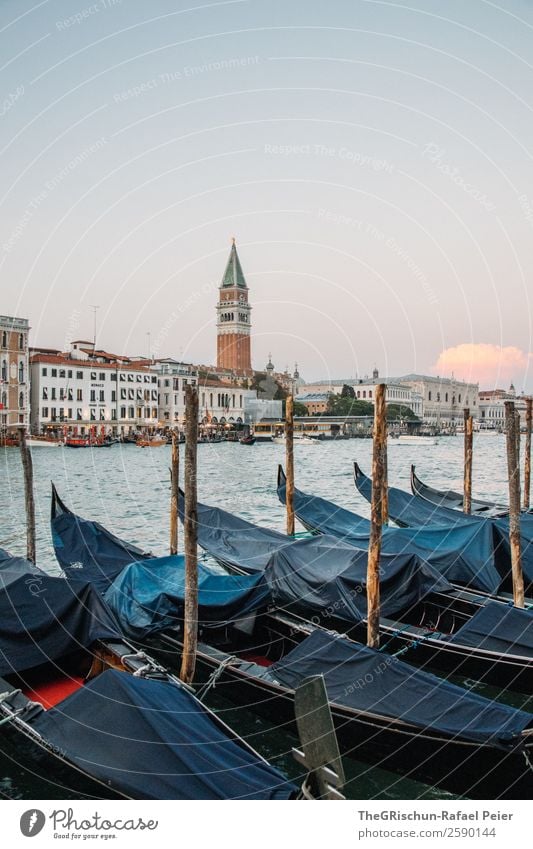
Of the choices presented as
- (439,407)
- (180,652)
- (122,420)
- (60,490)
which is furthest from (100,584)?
(439,407)

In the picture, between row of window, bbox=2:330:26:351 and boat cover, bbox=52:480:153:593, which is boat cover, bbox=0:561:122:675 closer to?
boat cover, bbox=52:480:153:593

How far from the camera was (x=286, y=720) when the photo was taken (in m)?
5.43

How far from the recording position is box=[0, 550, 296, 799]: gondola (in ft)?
12.2

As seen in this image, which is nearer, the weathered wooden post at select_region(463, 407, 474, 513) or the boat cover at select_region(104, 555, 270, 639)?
the boat cover at select_region(104, 555, 270, 639)

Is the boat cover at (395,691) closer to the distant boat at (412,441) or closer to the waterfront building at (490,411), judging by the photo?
the distant boat at (412,441)

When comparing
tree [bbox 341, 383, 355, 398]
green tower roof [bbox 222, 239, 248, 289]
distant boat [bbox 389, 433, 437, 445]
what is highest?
green tower roof [bbox 222, 239, 248, 289]

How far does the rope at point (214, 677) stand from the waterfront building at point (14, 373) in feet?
120

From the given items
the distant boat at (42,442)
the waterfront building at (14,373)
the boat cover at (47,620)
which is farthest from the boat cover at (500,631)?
the distant boat at (42,442)

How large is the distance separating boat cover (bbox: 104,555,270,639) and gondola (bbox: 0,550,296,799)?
849mm

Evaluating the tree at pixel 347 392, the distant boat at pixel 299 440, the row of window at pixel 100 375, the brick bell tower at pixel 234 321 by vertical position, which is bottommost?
the distant boat at pixel 299 440

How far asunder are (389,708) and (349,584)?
2.21 m

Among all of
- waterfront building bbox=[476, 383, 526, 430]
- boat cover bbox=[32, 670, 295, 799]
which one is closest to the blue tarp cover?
boat cover bbox=[32, 670, 295, 799]

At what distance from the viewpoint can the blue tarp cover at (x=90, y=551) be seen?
Answer: 8445mm

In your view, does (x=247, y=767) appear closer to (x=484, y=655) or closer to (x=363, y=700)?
(x=363, y=700)
